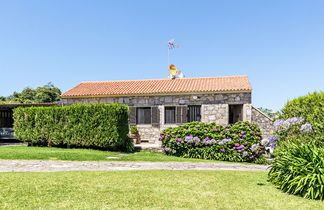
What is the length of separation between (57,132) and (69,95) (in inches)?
186

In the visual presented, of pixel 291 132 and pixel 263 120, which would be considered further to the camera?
pixel 263 120

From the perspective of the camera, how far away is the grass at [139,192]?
453 centimetres

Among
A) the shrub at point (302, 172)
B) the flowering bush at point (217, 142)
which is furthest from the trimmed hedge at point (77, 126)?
the shrub at point (302, 172)

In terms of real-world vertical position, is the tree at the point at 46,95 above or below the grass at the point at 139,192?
above

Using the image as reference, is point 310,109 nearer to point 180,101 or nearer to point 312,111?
point 312,111

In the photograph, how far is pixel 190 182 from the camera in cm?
643

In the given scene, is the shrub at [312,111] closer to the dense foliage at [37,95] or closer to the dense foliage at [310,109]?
the dense foliage at [310,109]

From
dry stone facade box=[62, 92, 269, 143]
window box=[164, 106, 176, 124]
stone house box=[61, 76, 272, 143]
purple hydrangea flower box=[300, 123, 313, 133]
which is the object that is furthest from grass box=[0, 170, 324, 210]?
window box=[164, 106, 176, 124]

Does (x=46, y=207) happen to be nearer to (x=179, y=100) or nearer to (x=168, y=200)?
(x=168, y=200)

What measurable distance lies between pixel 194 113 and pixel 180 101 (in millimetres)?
1319

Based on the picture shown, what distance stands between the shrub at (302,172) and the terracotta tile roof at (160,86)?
10.2 m

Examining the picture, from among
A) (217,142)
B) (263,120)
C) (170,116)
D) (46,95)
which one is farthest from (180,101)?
(46,95)

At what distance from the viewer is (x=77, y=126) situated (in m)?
14.0

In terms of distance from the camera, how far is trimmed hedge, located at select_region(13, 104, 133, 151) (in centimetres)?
1356
